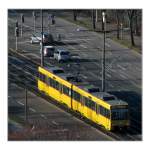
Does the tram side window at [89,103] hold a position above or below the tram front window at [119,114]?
above

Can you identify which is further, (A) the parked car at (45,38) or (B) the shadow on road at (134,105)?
(A) the parked car at (45,38)

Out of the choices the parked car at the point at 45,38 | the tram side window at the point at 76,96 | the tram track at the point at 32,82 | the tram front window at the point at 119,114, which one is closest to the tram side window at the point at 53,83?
the tram track at the point at 32,82

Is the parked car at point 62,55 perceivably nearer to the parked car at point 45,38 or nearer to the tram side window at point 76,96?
the parked car at point 45,38

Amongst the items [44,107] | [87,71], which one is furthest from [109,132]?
[87,71]

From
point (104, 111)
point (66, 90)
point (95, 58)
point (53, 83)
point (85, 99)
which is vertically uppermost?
point (95, 58)

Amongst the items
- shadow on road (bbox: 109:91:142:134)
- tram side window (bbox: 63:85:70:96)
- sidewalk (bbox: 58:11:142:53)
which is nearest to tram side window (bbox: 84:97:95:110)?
shadow on road (bbox: 109:91:142:134)

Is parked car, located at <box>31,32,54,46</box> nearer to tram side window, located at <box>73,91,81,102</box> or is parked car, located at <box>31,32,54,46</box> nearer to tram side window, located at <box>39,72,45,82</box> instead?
tram side window, located at <box>39,72,45,82</box>

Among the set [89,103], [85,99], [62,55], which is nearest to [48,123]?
[85,99]

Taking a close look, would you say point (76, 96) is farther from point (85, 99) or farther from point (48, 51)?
point (48, 51)
